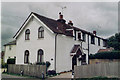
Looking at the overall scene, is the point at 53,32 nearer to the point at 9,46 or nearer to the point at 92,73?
the point at 92,73

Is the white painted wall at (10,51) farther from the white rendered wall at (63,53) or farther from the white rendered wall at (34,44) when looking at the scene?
the white rendered wall at (63,53)

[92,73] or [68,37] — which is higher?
[68,37]

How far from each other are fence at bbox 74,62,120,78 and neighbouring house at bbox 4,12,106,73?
4775mm

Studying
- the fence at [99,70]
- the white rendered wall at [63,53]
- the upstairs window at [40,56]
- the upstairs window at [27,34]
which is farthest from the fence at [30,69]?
the upstairs window at [27,34]

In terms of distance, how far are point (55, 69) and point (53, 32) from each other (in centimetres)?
503

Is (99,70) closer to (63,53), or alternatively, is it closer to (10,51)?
(63,53)

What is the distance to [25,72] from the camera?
2094 cm

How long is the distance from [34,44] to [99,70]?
435 inches

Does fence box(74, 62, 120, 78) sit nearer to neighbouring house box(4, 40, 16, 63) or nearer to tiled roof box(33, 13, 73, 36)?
tiled roof box(33, 13, 73, 36)

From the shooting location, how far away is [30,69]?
20.4 metres

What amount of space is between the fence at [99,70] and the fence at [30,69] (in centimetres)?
424

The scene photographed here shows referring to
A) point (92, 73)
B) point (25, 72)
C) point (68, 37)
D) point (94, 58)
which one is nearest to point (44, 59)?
point (25, 72)

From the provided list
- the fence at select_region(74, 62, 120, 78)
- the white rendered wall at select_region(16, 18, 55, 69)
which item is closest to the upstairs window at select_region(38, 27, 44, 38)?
the white rendered wall at select_region(16, 18, 55, 69)

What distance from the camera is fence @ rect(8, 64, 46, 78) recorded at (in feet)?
62.5
